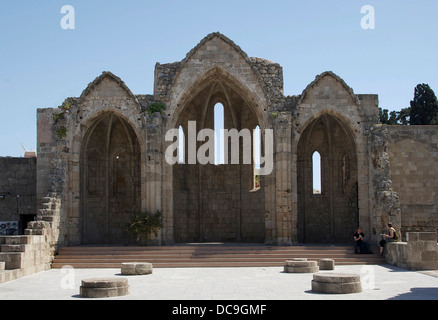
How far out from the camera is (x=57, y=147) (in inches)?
888

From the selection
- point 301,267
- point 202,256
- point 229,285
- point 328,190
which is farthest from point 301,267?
point 328,190

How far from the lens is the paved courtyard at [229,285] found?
38.9ft

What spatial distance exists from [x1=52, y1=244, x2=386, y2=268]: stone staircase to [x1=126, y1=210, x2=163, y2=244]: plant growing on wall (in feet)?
2.94

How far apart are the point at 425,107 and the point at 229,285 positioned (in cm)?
2866

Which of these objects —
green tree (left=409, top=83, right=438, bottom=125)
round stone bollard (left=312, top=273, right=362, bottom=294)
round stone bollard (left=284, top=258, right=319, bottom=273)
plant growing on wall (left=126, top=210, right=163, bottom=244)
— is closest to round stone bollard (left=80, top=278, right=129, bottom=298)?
round stone bollard (left=312, top=273, right=362, bottom=294)

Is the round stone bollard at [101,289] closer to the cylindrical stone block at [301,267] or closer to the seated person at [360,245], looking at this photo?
the cylindrical stone block at [301,267]

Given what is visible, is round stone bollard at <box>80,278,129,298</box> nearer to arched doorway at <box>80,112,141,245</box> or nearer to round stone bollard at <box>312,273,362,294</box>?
round stone bollard at <box>312,273,362,294</box>

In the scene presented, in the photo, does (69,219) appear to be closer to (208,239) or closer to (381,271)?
(208,239)

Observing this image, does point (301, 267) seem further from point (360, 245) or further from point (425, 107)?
point (425, 107)

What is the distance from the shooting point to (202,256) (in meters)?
19.9

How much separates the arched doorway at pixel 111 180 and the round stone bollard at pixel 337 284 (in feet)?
49.8
